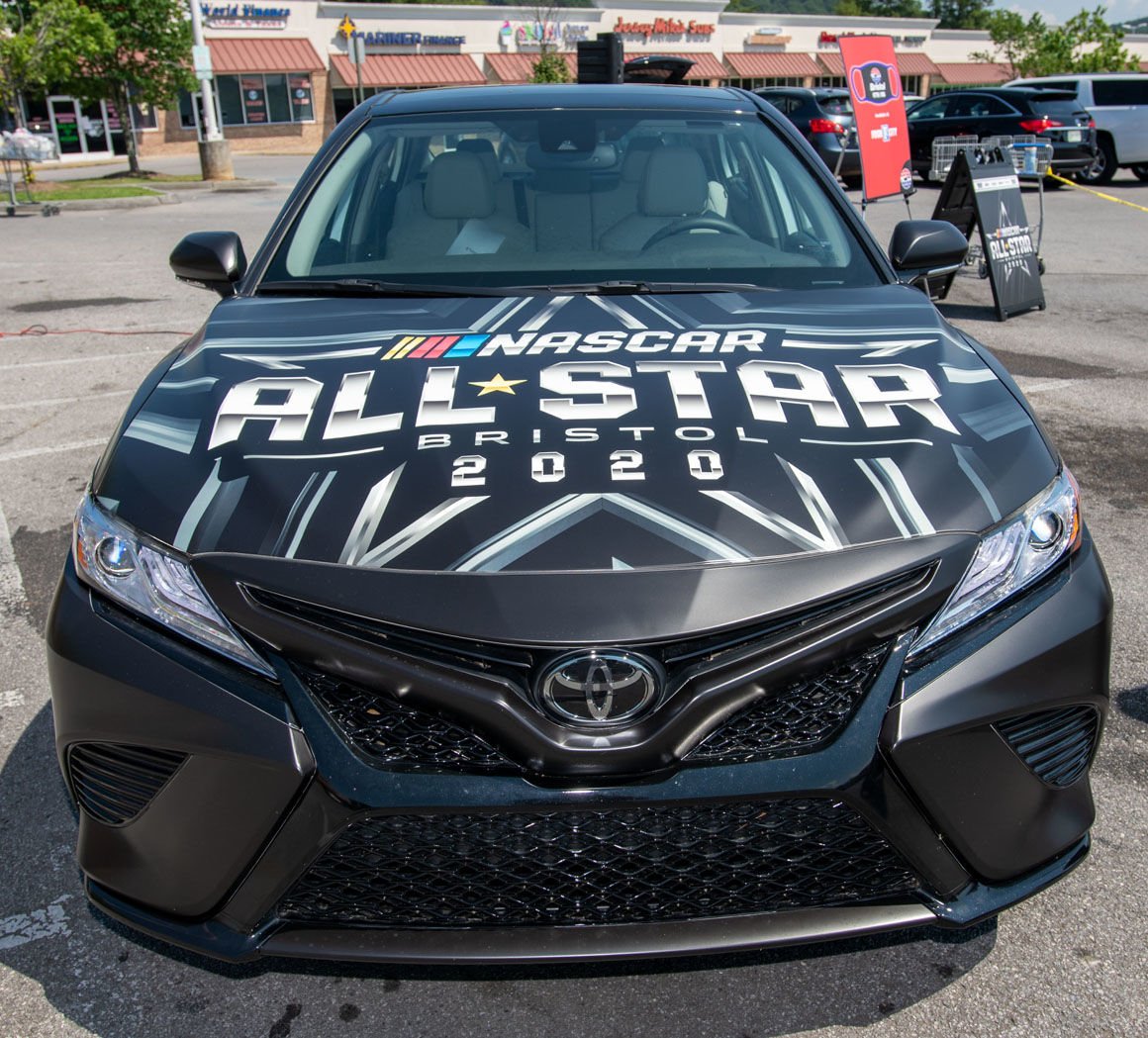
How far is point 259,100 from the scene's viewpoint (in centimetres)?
4388

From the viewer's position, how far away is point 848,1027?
2.11m

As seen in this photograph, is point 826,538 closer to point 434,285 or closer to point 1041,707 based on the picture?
point 1041,707

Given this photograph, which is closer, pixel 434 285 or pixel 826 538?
pixel 826 538

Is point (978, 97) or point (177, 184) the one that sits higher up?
point (978, 97)

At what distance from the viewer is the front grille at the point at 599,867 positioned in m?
1.77

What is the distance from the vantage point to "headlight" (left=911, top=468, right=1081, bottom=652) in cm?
186

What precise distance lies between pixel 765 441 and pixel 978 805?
74 cm

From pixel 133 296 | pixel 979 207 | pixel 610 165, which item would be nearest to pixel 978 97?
pixel 979 207

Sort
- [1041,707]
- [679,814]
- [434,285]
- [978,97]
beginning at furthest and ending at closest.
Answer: [978,97] → [434,285] → [1041,707] → [679,814]

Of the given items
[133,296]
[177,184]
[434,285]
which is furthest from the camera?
[177,184]

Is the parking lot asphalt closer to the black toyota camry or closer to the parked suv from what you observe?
the black toyota camry

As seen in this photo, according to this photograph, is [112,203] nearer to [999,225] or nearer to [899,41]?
[999,225]

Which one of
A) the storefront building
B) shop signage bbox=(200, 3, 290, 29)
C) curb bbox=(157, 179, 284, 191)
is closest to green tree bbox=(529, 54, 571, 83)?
the storefront building

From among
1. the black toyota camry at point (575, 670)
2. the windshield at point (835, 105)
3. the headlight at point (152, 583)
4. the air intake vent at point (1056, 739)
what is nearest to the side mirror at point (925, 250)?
the black toyota camry at point (575, 670)
